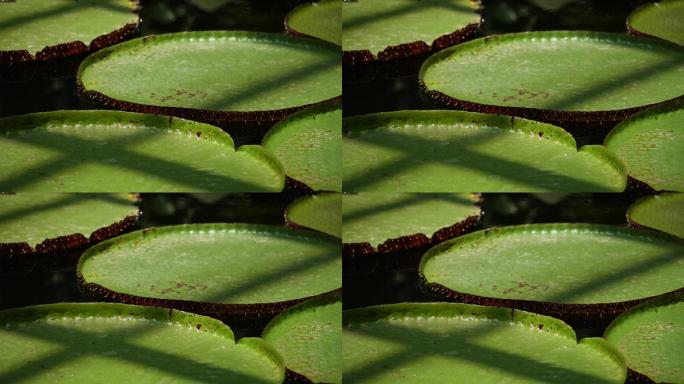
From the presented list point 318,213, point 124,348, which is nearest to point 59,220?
point 124,348

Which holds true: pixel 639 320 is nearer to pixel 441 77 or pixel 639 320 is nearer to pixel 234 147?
pixel 441 77

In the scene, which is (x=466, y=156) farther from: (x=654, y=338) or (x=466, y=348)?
(x=654, y=338)

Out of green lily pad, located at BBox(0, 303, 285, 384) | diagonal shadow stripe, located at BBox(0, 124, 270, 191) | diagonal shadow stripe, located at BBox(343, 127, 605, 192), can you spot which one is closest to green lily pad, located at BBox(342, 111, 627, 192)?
diagonal shadow stripe, located at BBox(343, 127, 605, 192)

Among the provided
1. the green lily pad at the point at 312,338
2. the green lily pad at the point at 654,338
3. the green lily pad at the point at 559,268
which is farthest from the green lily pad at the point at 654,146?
the green lily pad at the point at 312,338

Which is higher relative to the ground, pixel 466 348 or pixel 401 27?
pixel 401 27

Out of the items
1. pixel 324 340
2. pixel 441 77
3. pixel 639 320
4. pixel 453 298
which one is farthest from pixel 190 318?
pixel 639 320

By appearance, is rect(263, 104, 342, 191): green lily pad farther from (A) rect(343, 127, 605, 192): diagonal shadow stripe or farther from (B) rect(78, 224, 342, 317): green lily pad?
(B) rect(78, 224, 342, 317): green lily pad
